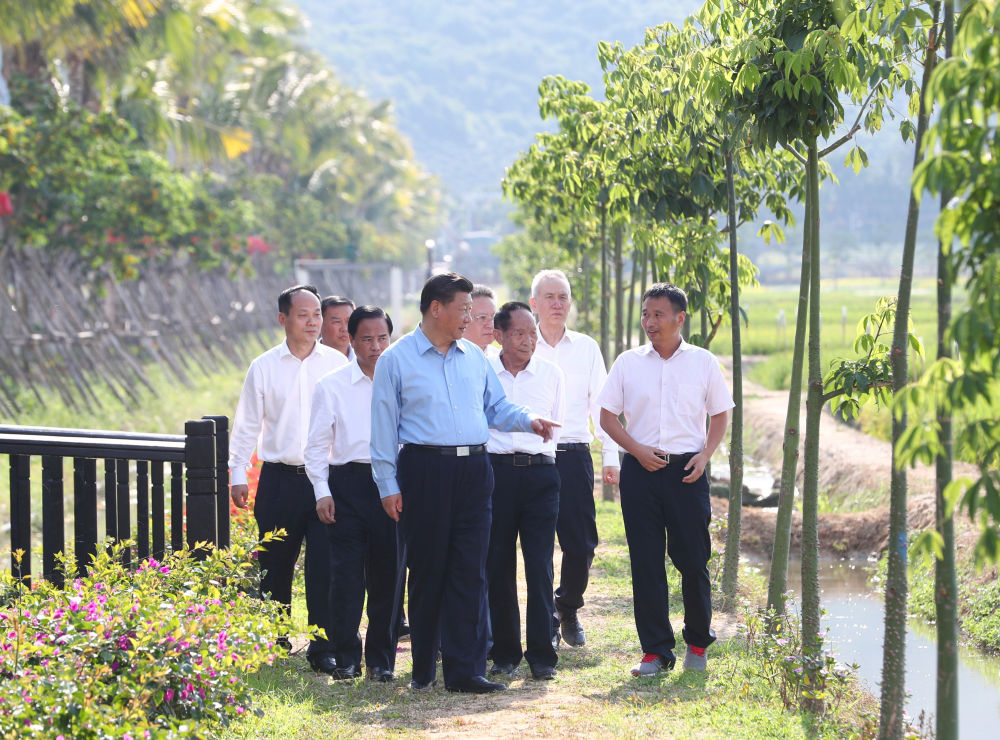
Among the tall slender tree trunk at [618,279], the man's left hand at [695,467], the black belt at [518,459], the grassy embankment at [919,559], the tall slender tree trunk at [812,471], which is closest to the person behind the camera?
the tall slender tree trunk at [812,471]

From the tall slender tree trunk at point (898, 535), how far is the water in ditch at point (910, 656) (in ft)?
7.24

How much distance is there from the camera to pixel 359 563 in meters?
6.19

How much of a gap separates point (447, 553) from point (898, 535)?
2054 mm

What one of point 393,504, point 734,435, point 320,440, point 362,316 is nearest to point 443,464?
point 393,504

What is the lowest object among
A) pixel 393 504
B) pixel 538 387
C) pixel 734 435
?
pixel 393 504

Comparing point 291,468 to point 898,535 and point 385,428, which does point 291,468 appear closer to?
point 385,428

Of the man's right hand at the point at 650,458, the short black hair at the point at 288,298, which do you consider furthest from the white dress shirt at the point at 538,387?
the short black hair at the point at 288,298

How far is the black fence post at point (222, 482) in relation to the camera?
6375 millimetres

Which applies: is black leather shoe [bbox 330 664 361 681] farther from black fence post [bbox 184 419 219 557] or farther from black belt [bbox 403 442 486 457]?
black belt [bbox 403 442 486 457]

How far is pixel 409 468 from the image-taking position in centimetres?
569

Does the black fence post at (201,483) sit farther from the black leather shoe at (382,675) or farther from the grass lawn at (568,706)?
the black leather shoe at (382,675)

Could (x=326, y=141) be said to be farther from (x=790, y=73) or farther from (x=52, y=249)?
(x=790, y=73)

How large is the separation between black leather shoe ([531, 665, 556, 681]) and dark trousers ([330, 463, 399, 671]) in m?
0.68

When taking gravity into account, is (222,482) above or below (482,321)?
below
